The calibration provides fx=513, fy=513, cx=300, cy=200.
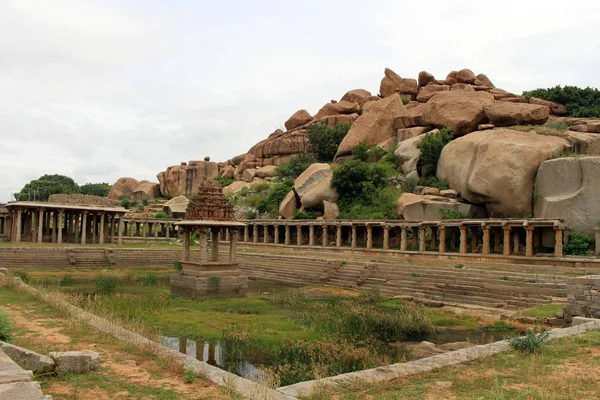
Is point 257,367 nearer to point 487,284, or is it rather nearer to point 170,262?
point 487,284

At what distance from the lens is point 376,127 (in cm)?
5475

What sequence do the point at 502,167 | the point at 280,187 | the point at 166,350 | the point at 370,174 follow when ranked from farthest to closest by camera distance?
the point at 280,187 → the point at 370,174 → the point at 502,167 → the point at 166,350

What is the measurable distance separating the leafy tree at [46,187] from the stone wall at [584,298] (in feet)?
283

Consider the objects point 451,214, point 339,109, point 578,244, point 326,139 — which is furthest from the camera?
point 339,109

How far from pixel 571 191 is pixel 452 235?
7571 millimetres

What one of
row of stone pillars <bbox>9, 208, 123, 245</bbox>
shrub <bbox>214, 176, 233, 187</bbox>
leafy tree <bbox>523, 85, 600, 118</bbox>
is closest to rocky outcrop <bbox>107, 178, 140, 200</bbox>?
shrub <bbox>214, 176, 233, 187</bbox>

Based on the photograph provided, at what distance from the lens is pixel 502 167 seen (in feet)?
108

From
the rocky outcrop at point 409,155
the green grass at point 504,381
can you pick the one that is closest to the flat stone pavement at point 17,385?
the green grass at point 504,381

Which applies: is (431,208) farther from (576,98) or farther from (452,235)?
(576,98)

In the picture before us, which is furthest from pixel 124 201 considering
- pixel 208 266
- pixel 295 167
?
pixel 208 266

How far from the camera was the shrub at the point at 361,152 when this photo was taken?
2000 inches

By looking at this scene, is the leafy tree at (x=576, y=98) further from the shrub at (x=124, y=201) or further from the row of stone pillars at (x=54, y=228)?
the shrub at (x=124, y=201)

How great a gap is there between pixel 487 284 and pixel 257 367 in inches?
535

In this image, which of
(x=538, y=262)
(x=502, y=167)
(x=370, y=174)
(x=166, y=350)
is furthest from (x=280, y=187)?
(x=166, y=350)
